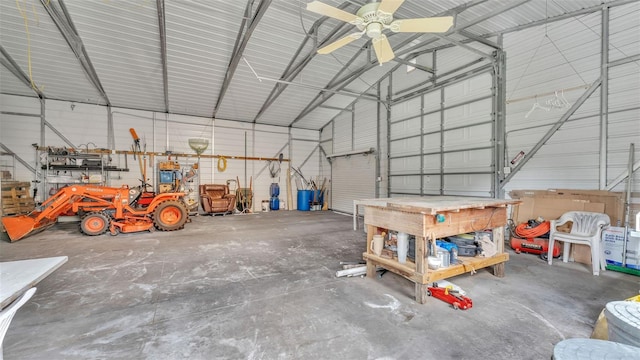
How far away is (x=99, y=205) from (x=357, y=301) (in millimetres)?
6328

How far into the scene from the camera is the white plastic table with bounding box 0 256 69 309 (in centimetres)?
123

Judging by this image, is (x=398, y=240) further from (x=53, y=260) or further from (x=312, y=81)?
(x=312, y=81)

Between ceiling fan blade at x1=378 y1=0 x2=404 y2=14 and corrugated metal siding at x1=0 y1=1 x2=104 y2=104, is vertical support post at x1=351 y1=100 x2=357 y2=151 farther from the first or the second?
corrugated metal siding at x1=0 y1=1 x2=104 y2=104

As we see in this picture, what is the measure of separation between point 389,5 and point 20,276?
3.60 m

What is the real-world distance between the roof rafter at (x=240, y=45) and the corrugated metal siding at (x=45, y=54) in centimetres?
335

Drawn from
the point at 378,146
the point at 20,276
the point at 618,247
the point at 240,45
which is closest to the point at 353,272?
the point at 20,276

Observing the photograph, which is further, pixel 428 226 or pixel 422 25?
pixel 422 25

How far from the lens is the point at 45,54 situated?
588 centimetres

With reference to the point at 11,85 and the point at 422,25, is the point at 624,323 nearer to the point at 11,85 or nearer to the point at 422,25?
the point at 422,25

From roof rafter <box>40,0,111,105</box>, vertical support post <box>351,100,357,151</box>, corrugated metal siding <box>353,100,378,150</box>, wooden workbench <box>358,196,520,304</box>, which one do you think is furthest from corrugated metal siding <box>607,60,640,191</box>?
roof rafter <box>40,0,111,105</box>

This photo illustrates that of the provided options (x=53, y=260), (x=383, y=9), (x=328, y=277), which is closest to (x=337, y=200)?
(x=328, y=277)

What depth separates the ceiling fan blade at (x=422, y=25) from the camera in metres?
2.89

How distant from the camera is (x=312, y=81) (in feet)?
25.5

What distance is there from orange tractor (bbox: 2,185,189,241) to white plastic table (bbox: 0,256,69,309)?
4899 millimetres
